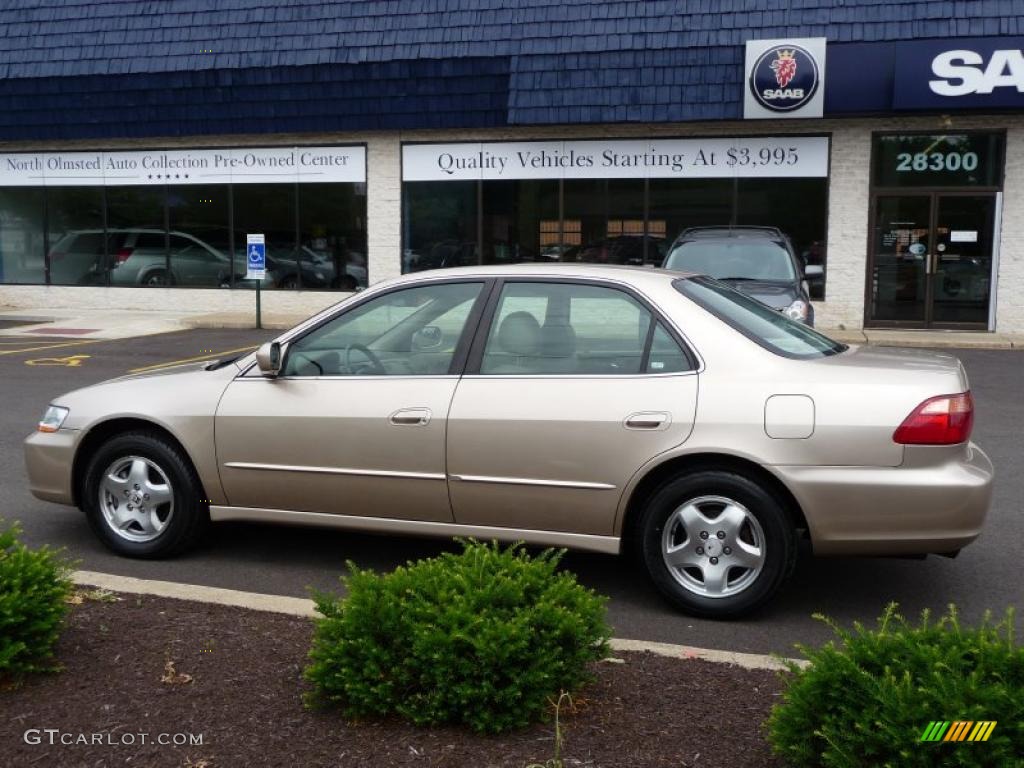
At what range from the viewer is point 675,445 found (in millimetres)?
4766

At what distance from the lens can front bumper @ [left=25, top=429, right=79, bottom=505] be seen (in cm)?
577

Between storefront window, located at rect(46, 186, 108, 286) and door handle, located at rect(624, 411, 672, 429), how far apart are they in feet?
66.3

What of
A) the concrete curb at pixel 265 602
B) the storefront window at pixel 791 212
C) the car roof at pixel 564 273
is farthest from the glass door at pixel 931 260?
the concrete curb at pixel 265 602

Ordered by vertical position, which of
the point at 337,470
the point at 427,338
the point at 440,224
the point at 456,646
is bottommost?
the point at 456,646

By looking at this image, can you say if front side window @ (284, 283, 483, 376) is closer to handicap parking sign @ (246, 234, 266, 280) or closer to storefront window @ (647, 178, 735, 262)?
handicap parking sign @ (246, 234, 266, 280)

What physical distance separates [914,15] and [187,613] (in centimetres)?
1611

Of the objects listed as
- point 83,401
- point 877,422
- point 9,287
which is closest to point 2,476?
point 83,401

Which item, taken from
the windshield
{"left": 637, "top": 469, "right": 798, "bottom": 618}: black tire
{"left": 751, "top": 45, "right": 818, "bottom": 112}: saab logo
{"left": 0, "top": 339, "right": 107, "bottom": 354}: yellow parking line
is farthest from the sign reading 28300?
{"left": 637, "top": 469, "right": 798, "bottom": 618}: black tire

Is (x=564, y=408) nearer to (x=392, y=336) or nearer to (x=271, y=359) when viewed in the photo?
(x=392, y=336)

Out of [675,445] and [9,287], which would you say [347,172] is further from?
[675,445]

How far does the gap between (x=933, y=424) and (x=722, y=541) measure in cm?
100

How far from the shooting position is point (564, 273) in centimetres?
529

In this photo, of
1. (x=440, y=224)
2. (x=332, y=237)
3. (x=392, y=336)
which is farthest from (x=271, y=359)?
(x=332, y=237)

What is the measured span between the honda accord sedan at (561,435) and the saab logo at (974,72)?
42.4 feet
